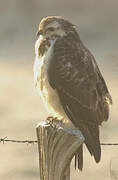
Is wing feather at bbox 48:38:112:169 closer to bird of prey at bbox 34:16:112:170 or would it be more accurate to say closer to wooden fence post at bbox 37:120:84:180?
bird of prey at bbox 34:16:112:170

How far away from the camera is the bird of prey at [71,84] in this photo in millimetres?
4426

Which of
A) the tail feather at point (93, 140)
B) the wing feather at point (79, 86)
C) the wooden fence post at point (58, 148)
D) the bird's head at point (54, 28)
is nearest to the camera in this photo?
the wooden fence post at point (58, 148)

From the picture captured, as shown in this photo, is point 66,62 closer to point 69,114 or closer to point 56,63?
point 56,63

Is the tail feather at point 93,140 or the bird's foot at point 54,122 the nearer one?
the bird's foot at point 54,122

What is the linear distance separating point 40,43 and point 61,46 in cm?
29

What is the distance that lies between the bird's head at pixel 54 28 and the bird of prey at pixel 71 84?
9 centimetres

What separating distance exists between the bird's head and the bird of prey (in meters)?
0.09

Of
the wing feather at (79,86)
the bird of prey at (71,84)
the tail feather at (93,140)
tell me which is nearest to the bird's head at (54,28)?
the bird of prey at (71,84)

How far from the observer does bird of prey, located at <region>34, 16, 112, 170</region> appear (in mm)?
4426

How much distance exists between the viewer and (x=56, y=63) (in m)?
4.58

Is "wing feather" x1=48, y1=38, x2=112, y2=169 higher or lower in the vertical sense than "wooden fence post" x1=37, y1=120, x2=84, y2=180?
higher

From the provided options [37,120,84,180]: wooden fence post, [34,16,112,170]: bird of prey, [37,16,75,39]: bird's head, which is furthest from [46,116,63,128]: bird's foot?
[37,16,75,39]: bird's head

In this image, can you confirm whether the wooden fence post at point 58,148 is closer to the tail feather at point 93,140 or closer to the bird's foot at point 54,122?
the bird's foot at point 54,122

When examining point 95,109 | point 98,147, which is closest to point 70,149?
point 98,147
